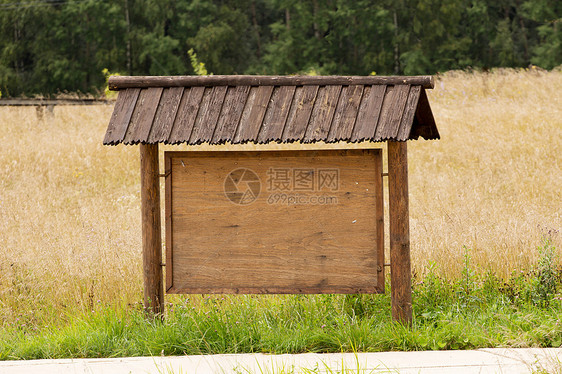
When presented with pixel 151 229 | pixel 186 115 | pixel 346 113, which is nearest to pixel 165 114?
pixel 186 115

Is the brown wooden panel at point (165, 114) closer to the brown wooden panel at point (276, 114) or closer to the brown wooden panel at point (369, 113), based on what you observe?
the brown wooden panel at point (276, 114)

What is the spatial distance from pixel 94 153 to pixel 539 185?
9.03 meters

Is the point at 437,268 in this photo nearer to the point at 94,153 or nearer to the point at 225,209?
the point at 225,209

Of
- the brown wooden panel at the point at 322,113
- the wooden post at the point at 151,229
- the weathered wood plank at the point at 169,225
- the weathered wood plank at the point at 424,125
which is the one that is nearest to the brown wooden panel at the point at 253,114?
the brown wooden panel at the point at 322,113

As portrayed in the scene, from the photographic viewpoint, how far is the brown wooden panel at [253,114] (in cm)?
485

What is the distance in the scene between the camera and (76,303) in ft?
20.1

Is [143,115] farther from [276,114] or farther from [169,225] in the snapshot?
[276,114]

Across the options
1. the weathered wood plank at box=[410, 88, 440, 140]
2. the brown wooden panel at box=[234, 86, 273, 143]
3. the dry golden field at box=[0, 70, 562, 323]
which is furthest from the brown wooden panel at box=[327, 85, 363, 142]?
the dry golden field at box=[0, 70, 562, 323]

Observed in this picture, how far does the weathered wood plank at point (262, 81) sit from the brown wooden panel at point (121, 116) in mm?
72

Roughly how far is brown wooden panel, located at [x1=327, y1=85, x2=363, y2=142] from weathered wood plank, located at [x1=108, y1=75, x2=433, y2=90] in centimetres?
7

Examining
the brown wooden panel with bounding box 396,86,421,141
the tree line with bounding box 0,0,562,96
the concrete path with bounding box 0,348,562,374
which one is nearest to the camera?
the concrete path with bounding box 0,348,562,374

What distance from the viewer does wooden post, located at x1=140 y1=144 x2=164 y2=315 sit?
5266 millimetres

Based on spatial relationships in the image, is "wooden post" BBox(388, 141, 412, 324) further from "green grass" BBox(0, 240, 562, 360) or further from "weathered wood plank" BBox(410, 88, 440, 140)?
"weathered wood plank" BBox(410, 88, 440, 140)

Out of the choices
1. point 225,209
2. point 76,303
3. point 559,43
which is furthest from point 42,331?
point 559,43
